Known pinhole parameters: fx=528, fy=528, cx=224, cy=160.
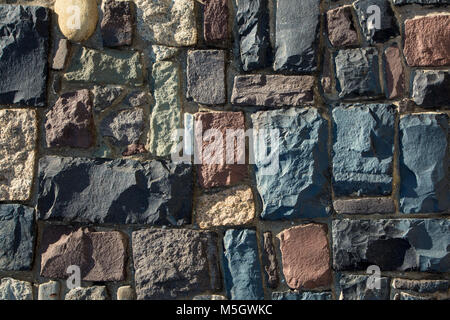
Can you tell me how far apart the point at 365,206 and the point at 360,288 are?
14.5 inches

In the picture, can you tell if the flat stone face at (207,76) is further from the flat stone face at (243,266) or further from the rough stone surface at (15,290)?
the rough stone surface at (15,290)

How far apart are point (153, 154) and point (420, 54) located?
4.25 ft

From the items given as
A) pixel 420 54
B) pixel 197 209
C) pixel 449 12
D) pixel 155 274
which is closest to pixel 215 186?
pixel 197 209

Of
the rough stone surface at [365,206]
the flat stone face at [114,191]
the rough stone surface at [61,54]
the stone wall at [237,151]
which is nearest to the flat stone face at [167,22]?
the stone wall at [237,151]

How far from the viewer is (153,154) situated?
251 cm

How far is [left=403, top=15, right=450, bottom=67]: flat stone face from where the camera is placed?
233 cm

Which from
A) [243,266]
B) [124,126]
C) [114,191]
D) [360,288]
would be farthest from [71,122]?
[360,288]

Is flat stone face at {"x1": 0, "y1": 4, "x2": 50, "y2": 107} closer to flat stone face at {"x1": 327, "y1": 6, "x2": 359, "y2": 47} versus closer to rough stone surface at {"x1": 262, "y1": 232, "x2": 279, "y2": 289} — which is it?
rough stone surface at {"x1": 262, "y1": 232, "x2": 279, "y2": 289}

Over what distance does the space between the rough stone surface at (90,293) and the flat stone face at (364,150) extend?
46.7 inches

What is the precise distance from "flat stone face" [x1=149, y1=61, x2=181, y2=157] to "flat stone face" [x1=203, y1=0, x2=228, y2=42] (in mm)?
222

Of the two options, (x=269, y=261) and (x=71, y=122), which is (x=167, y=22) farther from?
(x=269, y=261)

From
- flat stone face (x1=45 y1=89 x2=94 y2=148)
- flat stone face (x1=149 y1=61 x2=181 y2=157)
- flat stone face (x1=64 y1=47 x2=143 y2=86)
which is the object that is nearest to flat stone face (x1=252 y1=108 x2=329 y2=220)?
flat stone face (x1=149 y1=61 x2=181 y2=157)

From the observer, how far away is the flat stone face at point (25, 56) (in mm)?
2549

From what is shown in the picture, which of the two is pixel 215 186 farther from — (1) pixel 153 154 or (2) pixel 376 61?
(2) pixel 376 61
